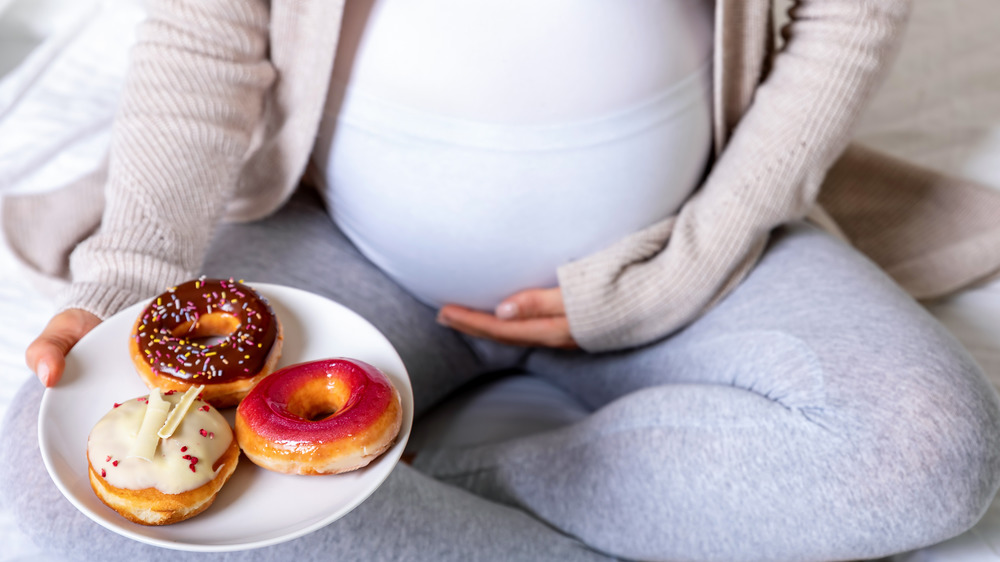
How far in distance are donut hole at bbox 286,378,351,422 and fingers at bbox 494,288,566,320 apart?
12.8 inches

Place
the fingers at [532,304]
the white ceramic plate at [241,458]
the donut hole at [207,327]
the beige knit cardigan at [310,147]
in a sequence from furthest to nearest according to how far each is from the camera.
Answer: the fingers at [532,304]
the beige knit cardigan at [310,147]
the donut hole at [207,327]
the white ceramic plate at [241,458]

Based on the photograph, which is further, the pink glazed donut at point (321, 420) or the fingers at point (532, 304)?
the fingers at point (532, 304)

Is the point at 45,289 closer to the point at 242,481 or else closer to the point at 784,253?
the point at 242,481

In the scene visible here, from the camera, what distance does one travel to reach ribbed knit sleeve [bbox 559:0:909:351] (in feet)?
2.55

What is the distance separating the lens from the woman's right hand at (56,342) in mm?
509

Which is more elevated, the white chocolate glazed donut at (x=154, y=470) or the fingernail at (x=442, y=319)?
the white chocolate glazed donut at (x=154, y=470)

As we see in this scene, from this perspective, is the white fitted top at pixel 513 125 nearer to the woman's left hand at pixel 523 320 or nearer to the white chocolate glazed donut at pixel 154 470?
the woman's left hand at pixel 523 320

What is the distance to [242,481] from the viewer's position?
51cm

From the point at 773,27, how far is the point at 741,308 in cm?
33

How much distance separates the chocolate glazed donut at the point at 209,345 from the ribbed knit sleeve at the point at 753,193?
34cm

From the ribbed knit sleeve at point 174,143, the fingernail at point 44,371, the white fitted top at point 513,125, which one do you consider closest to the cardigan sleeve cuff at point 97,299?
the ribbed knit sleeve at point 174,143

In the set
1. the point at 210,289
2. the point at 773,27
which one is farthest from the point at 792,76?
the point at 210,289

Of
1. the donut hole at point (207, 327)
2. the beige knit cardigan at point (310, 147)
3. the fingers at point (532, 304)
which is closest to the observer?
the donut hole at point (207, 327)

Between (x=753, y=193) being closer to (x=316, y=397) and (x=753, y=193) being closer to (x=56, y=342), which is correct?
(x=316, y=397)
